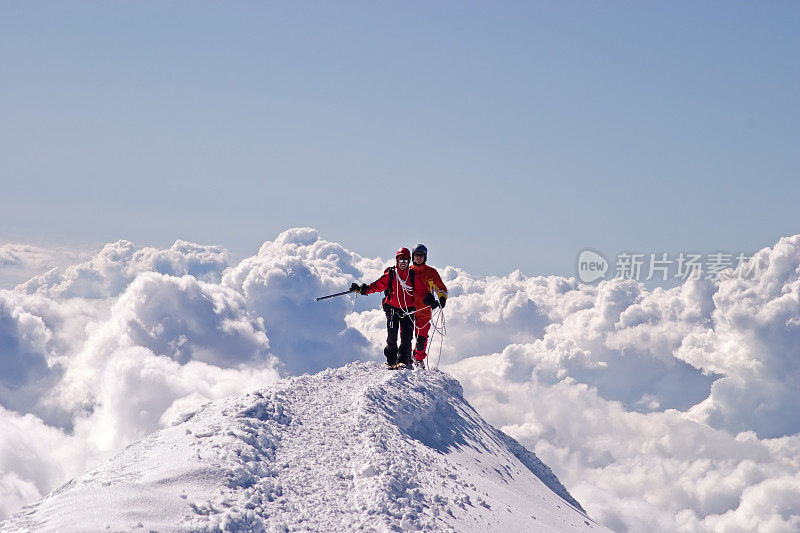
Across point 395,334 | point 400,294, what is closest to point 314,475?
point 400,294

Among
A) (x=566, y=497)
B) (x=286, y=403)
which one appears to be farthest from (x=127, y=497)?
(x=566, y=497)

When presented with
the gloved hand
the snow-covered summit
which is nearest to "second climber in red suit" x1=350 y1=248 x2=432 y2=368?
the gloved hand

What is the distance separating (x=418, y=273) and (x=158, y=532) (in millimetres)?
13150

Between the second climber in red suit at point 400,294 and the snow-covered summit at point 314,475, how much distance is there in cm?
219

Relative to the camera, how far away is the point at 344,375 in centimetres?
1928

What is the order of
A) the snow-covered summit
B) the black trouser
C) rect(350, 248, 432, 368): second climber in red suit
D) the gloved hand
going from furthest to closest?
the black trouser → rect(350, 248, 432, 368): second climber in red suit → the gloved hand → the snow-covered summit

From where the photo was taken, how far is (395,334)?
20938mm

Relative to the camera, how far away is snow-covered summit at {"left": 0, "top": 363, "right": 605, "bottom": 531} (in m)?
8.90

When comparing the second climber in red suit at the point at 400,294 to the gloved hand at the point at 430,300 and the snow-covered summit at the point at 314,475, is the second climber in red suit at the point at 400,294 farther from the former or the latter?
the snow-covered summit at the point at 314,475

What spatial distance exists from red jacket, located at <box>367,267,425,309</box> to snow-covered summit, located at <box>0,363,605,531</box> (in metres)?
2.74

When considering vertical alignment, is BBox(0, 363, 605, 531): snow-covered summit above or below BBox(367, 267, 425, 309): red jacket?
below

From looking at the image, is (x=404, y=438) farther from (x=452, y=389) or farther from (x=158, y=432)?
(x=452, y=389)

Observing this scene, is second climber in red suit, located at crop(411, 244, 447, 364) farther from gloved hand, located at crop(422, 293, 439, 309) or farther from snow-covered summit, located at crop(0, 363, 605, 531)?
snow-covered summit, located at crop(0, 363, 605, 531)

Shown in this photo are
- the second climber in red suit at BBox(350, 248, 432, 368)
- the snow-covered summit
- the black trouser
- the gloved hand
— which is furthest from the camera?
the black trouser
